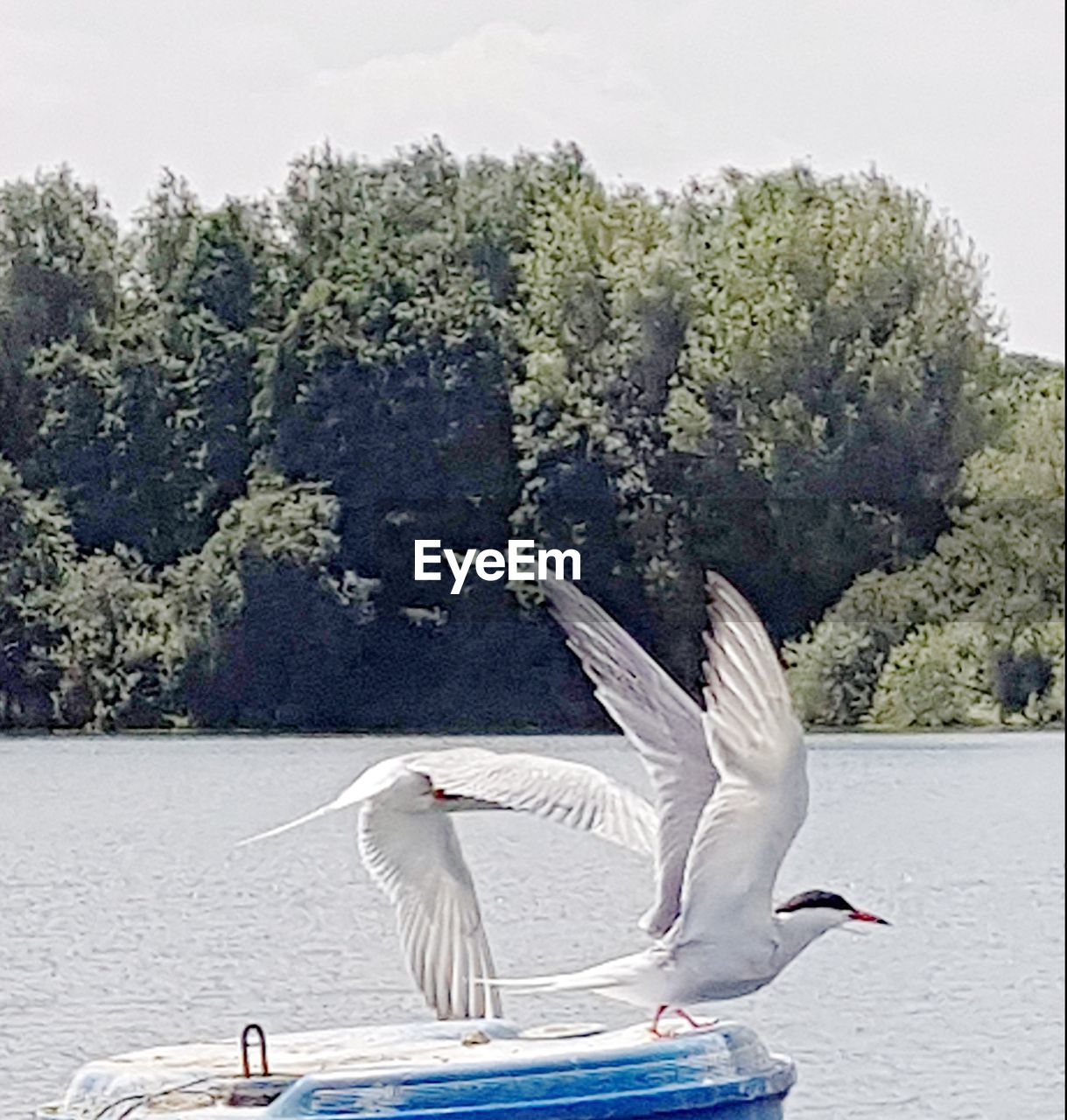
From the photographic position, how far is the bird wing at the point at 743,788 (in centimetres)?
323

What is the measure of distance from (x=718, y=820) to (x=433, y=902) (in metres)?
0.38

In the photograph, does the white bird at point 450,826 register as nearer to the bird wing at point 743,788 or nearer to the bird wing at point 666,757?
the bird wing at point 666,757

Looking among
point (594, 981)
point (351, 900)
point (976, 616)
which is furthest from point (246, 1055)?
point (976, 616)

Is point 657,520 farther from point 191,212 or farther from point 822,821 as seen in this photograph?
point 822,821

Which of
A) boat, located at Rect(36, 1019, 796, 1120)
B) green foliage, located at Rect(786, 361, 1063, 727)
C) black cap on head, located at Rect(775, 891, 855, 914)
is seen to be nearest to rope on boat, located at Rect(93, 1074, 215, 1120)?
boat, located at Rect(36, 1019, 796, 1120)

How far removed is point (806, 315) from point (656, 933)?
1.11 m

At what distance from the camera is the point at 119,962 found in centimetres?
427

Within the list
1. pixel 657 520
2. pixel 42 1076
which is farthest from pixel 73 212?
pixel 42 1076

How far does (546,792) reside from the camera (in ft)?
11.3

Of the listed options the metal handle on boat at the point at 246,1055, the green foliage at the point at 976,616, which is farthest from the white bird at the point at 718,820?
the green foliage at the point at 976,616

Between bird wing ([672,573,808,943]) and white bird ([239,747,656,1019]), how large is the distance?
15 cm

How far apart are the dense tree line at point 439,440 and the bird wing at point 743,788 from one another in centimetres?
52

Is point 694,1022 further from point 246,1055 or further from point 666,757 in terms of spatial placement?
point 246,1055

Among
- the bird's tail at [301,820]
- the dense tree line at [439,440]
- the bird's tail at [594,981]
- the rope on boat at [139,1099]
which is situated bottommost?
the rope on boat at [139,1099]
